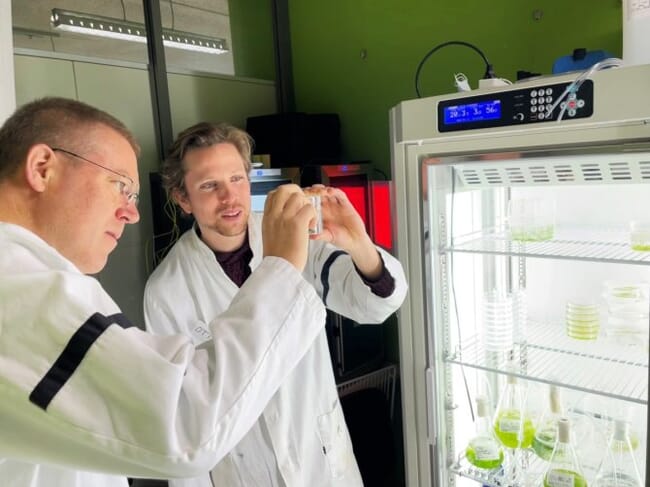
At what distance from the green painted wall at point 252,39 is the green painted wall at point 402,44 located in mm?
179

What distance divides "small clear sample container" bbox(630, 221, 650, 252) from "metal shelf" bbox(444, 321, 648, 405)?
0.25 metres

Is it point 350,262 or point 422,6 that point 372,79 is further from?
point 350,262

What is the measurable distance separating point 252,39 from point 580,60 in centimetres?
209

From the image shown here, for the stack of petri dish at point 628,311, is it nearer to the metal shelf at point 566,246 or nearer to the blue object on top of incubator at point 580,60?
the metal shelf at point 566,246

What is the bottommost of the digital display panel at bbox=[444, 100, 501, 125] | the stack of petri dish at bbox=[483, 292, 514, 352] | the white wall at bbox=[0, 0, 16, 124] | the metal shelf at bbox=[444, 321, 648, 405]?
the metal shelf at bbox=[444, 321, 648, 405]

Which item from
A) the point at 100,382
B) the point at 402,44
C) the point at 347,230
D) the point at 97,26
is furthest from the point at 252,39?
the point at 100,382

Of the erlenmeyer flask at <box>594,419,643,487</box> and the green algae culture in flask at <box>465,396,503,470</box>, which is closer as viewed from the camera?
the erlenmeyer flask at <box>594,419,643,487</box>

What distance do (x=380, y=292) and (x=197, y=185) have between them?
0.62 metres

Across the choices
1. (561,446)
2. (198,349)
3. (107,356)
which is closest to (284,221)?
(198,349)

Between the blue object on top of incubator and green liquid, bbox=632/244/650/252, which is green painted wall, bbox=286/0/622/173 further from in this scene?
green liquid, bbox=632/244/650/252

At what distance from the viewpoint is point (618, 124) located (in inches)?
39.6

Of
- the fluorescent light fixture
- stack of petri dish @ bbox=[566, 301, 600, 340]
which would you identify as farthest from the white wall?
stack of petri dish @ bbox=[566, 301, 600, 340]

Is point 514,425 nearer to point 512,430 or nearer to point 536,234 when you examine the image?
point 512,430

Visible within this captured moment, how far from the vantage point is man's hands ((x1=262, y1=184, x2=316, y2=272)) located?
0.85 meters
